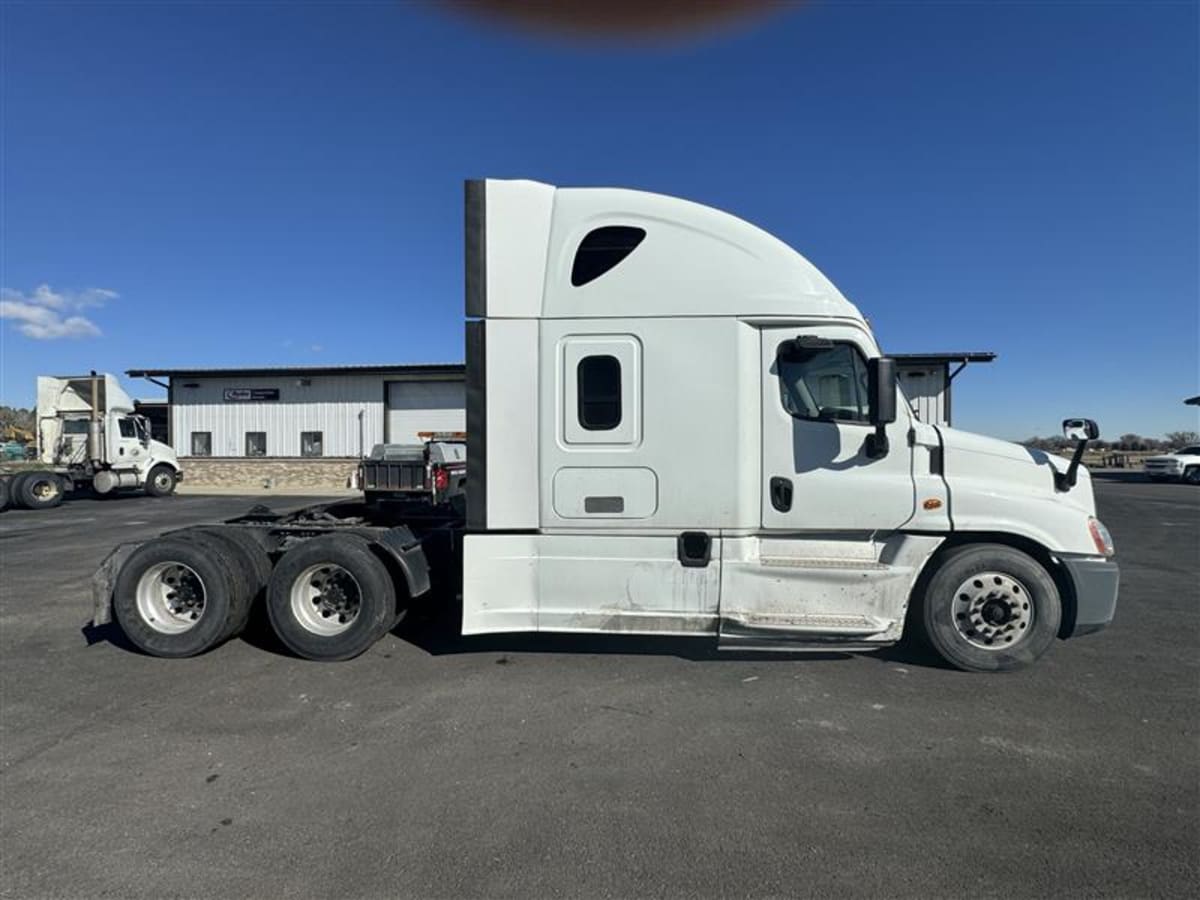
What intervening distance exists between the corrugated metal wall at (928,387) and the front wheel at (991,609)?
20.5m

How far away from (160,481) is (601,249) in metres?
22.9

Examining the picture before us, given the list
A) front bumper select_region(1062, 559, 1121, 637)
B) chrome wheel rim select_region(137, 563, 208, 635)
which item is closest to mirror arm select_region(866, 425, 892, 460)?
front bumper select_region(1062, 559, 1121, 637)

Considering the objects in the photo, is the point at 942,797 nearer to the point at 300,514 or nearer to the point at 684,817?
the point at 684,817

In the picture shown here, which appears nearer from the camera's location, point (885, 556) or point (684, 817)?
point (684, 817)

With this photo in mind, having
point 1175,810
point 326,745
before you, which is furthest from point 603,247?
point 1175,810

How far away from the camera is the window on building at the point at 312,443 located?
81.0 ft

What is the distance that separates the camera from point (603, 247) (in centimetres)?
446

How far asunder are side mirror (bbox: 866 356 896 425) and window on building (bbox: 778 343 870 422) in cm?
13

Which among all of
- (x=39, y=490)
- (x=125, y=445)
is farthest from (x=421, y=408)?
(x=39, y=490)

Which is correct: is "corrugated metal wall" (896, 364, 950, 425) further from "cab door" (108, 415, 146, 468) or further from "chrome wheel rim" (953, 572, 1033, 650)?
"cab door" (108, 415, 146, 468)

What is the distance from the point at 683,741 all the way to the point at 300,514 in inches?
180

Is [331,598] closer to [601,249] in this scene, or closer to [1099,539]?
[601,249]

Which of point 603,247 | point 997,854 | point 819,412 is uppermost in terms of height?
point 603,247

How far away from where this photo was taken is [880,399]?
13.9ft
